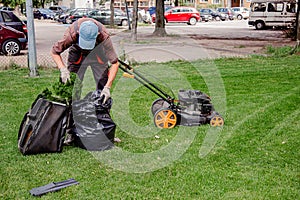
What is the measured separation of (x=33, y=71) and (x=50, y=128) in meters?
5.20

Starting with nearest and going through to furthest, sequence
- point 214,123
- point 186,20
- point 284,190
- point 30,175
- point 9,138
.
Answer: point 284,190 < point 30,175 < point 9,138 < point 214,123 < point 186,20

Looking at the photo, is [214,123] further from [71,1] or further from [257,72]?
[71,1]

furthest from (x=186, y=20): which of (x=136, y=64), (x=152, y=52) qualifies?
(x=136, y=64)

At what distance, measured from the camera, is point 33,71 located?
9.44m

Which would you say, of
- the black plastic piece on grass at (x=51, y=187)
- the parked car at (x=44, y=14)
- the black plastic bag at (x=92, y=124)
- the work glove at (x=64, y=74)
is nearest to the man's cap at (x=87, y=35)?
the work glove at (x=64, y=74)

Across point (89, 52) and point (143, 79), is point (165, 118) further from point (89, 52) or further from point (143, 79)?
point (89, 52)

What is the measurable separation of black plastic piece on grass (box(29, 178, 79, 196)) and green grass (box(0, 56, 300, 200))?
0.18ft

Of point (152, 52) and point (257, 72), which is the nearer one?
point (257, 72)

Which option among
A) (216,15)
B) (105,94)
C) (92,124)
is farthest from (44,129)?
(216,15)

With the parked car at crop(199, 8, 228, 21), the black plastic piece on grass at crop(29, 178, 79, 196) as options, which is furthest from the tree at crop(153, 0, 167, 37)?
the parked car at crop(199, 8, 228, 21)

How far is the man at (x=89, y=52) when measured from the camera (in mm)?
4535

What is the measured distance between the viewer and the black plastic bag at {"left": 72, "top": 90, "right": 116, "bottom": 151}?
4734 mm

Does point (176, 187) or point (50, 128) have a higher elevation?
point (50, 128)

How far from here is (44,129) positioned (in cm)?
453
